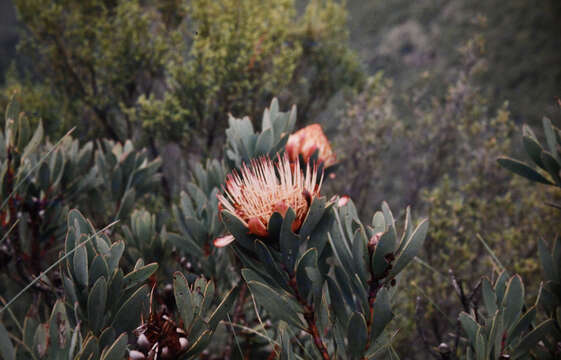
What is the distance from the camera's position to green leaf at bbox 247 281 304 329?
0.71 meters

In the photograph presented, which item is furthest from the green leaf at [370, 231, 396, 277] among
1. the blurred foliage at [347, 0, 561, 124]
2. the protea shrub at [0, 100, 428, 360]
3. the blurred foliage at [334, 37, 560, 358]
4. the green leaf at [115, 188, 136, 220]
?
the blurred foliage at [347, 0, 561, 124]

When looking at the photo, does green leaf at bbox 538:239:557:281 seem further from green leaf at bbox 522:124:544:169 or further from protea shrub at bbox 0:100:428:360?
protea shrub at bbox 0:100:428:360

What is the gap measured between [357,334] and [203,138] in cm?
200

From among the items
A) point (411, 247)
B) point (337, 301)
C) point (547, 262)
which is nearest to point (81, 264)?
point (337, 301)

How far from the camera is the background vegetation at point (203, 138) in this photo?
1.27 meters

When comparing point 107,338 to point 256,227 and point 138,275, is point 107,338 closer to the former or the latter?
point 138,275

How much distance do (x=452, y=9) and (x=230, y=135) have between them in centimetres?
870

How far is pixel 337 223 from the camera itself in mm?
779

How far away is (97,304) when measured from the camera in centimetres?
71

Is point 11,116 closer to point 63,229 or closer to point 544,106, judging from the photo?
point 63,229

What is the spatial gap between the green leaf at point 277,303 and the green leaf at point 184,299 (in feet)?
0.39

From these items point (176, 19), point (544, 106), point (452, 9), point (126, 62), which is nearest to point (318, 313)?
point (126, 62)

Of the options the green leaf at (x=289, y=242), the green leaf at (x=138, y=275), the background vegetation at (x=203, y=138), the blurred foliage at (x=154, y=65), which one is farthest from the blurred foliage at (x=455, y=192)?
the green leaf at (x=138, y=275)

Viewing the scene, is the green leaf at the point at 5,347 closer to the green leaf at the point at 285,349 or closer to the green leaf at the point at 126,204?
the green leaf at the point at 285,349
